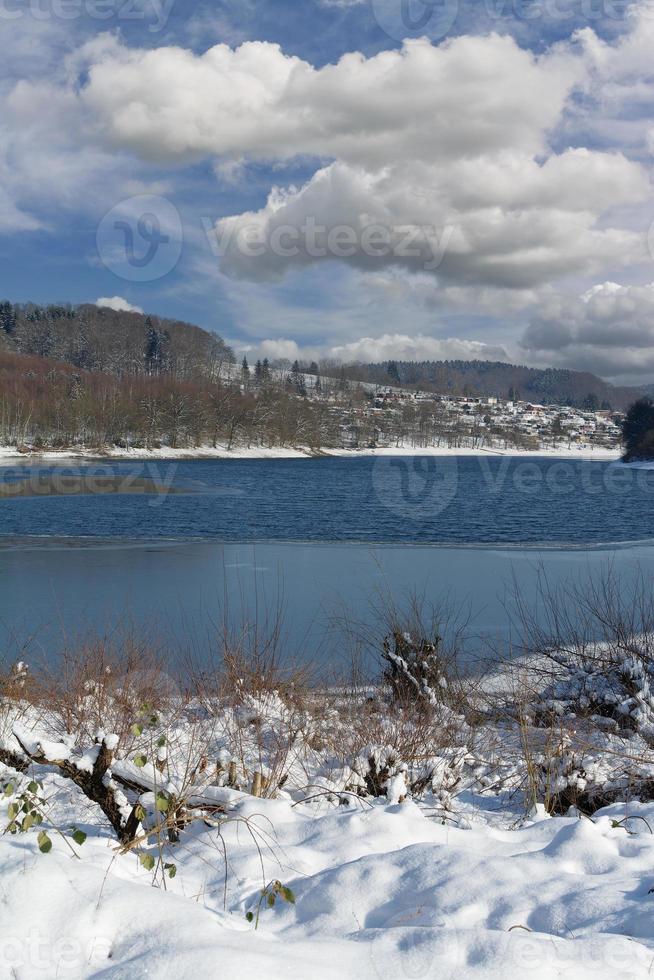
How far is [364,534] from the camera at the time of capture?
2584 centimetres

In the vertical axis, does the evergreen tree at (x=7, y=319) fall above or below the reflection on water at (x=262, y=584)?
above

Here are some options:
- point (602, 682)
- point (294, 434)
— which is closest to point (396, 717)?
point (602, 682)

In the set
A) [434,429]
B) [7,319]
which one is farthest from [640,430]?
[7,319]

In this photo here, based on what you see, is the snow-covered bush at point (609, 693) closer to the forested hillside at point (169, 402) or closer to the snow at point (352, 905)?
the snow at point (352, 905)

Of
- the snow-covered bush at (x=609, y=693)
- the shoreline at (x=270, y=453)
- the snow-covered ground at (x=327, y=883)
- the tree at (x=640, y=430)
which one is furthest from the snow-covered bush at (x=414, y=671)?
the tree at (x=640, y=430)

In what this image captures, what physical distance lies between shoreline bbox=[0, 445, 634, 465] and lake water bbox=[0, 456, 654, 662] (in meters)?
35.7

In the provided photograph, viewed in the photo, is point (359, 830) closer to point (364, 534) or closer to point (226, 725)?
point (226, 725)

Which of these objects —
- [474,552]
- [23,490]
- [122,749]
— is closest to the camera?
[122,749]

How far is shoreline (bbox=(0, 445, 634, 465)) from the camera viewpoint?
260ft

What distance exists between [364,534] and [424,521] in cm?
558

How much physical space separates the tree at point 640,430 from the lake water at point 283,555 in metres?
61.4

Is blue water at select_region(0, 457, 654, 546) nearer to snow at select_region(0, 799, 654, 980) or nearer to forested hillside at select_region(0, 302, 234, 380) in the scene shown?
snow at select_region(0, 799, 654, 980)

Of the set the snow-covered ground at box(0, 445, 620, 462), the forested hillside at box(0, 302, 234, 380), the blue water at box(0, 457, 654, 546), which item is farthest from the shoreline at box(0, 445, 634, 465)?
the forested hillside at box(0, 302, 234, 380)

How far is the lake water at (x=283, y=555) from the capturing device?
11.4 m
